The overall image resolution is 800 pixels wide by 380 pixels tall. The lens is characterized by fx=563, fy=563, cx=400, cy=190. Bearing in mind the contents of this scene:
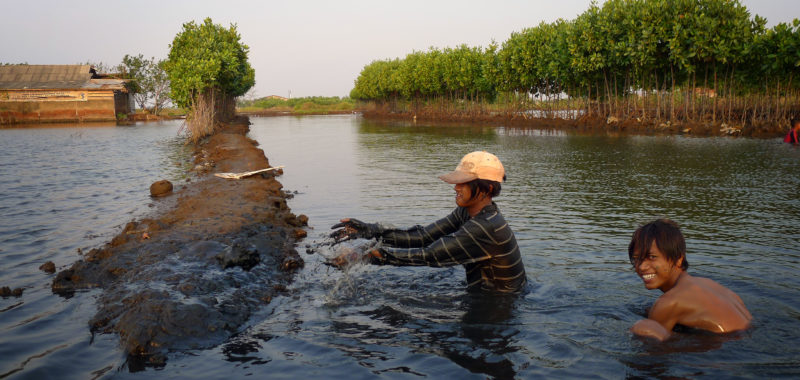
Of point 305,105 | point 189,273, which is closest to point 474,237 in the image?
point 189,273

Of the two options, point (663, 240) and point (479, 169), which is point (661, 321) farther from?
point (479, 169)

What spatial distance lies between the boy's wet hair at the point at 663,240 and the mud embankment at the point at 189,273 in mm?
3451

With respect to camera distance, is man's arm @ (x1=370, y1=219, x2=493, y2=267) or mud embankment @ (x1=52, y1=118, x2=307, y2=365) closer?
man's arm @ (x1=370, y1=219, x2=493, y2=267)

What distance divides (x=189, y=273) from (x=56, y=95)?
54.4 metres

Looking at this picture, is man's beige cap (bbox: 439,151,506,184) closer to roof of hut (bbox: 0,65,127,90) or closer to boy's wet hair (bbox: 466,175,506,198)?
boy's wet hair (bbox: 466,175,506,198)

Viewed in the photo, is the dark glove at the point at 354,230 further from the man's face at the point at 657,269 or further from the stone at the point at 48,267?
the stone at the point at 48,267

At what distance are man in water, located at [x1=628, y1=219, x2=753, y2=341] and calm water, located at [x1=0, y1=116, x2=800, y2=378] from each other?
0.17 m

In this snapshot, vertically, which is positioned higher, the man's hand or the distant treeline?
the distant treeline

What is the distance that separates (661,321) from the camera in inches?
167

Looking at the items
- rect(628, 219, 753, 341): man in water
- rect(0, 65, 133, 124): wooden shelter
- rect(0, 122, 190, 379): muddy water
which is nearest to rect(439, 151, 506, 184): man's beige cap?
rect(628, 219, 753, 341): man in water

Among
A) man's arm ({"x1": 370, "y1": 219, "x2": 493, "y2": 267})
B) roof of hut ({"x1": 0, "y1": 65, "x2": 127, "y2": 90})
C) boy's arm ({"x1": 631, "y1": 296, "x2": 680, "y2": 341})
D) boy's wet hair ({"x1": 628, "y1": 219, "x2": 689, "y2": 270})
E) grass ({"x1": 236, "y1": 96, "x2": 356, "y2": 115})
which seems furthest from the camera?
grass ({"x1": 236, "y1": 96, "x2": 356, "y2": 115})

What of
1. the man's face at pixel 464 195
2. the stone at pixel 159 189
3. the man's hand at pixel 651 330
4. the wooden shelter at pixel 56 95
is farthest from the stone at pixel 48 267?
the wooden shelter at pixel 56 95

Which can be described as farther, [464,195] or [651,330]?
[464,195]

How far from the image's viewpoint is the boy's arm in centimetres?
412
